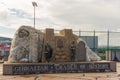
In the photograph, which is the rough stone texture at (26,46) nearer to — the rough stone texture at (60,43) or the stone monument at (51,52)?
the stone monument at (51,52)

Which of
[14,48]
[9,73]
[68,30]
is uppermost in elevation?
[68,30]

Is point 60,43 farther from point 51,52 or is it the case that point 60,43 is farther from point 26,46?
point 26,46

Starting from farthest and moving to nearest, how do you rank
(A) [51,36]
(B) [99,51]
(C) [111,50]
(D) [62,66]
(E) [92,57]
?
1. (B) [99,51]
2. (C) [111,50]
3. (E) [92,57]
4. (A) [51,36]
5. (D) [62,66]

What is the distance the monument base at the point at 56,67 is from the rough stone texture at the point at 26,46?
1.31m

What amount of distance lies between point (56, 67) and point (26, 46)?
259 cm

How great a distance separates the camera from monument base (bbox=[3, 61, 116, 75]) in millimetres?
16875

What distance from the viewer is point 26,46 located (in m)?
18.8

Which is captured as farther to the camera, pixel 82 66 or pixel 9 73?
pixel 82 66

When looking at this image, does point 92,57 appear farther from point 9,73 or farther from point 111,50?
point 111,50

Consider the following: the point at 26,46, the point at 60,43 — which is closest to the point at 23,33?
the point at 26,46

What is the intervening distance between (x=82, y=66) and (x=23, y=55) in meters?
3.95

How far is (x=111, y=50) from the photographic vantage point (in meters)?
32.0

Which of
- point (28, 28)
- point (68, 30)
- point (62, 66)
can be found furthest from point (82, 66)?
point (28, 28)

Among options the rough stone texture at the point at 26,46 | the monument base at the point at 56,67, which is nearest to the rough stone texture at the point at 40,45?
the rough stone texture at the point at 26,46
